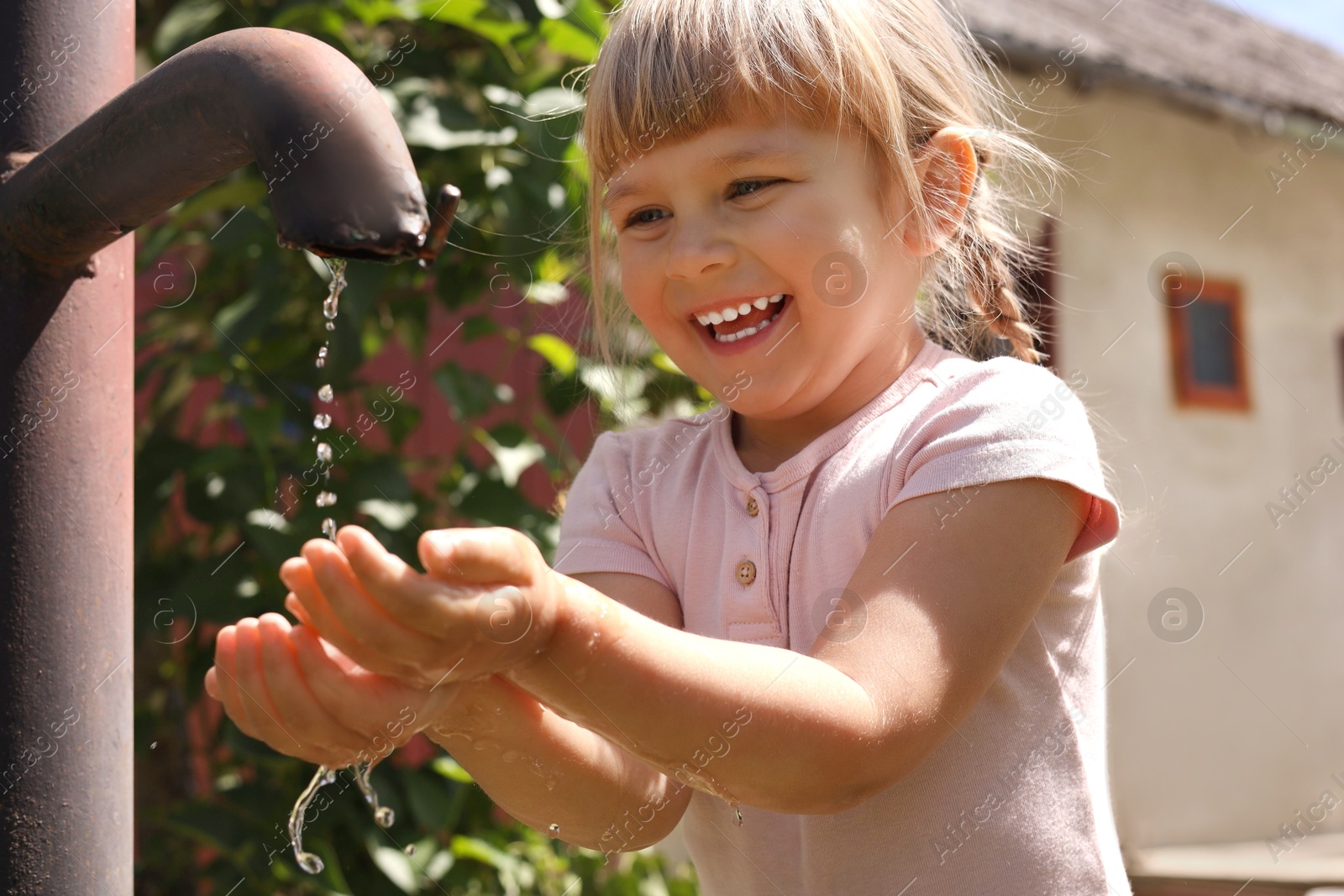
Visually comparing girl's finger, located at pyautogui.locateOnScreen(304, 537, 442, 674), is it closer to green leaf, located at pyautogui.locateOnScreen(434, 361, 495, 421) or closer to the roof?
green leaf, located at pyautogui.locateOnScreen(434, 361, 495, 421)

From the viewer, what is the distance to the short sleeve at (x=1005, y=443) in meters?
0.98

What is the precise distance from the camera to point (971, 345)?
61.1 inches

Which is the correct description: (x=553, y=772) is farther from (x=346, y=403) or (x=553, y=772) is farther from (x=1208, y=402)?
(x=1208, y=402)

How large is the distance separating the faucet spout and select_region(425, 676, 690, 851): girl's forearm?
0.28 m

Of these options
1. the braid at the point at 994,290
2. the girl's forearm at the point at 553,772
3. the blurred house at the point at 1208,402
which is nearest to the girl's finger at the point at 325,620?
the girl's forearm at the point at 553,772

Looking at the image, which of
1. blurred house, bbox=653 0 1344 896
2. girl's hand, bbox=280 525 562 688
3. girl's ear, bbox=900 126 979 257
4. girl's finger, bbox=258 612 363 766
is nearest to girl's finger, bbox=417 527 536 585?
girl's hand, bbox=280 525 562 688

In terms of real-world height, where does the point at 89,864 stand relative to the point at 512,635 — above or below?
below

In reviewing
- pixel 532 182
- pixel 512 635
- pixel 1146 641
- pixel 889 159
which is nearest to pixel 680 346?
pixel 889 159

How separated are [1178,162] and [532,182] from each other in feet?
12.3

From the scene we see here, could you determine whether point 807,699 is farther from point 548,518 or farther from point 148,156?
point 548,518

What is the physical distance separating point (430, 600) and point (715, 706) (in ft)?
0.67

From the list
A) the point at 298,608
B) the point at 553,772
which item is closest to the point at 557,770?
the point at 553,772

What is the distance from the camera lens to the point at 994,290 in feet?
4.66

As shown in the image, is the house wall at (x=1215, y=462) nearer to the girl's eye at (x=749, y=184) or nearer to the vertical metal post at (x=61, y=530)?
the girl's eye at (x=749, y=184)
